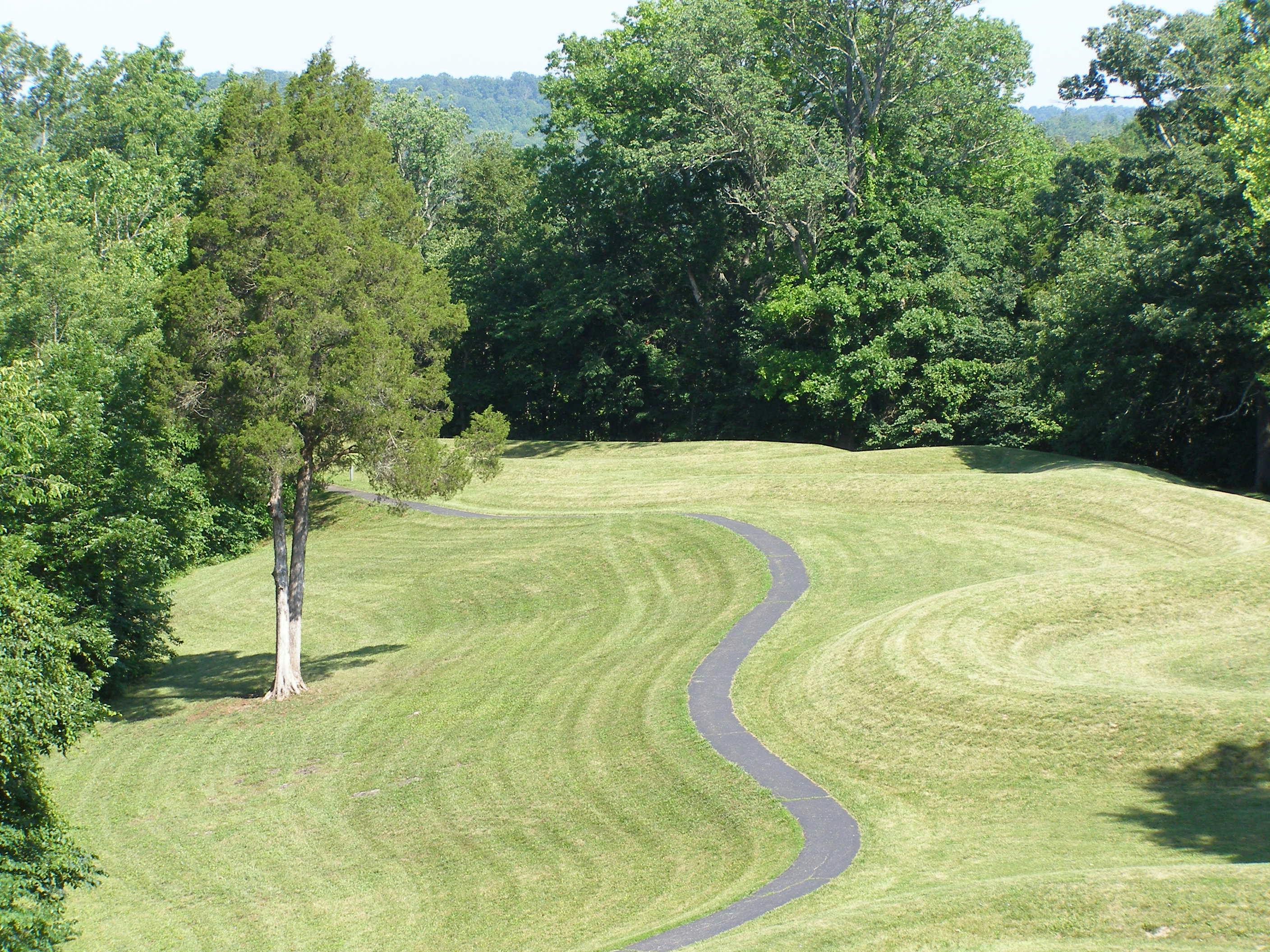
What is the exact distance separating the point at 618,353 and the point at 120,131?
117ft

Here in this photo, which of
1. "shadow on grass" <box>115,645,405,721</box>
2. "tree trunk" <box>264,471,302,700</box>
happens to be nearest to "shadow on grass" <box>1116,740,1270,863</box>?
"tree trunk" <box>264,471,302,700</box>

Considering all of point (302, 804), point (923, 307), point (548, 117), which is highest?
point (548, 117)

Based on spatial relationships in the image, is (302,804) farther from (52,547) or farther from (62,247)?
(62,247)

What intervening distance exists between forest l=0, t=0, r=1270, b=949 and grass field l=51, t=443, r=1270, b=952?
2.89 meters

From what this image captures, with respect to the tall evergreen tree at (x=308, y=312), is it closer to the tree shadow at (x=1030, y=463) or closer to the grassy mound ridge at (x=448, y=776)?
the grassy mound ridge at (x=448, y=776)

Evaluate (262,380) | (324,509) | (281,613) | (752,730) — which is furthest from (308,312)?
(324,509)

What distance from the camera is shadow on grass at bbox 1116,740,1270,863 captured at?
12.9 metres

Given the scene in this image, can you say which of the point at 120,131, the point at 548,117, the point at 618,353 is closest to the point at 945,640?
the point at 618,353

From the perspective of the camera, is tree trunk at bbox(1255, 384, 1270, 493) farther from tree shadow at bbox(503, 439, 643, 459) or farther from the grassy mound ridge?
tree shadow at bbox(503, 439, 643, 459)

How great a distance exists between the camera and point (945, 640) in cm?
2039

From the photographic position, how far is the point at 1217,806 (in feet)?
46.6

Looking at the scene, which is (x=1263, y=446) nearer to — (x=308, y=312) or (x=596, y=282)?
(x=596, y=282)

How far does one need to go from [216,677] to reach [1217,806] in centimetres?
2347

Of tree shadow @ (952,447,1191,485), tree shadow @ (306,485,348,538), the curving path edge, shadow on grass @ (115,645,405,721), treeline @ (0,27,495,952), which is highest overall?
treeline @ (0,27,495,952)
